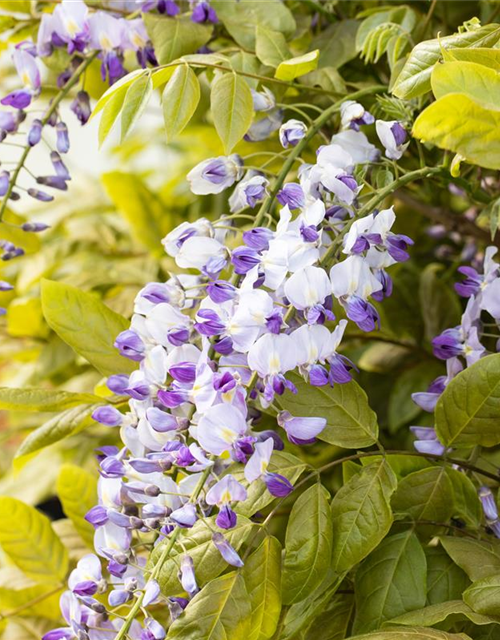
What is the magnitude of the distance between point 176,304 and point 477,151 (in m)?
0.14

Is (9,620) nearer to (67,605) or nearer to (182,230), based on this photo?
(67,605)

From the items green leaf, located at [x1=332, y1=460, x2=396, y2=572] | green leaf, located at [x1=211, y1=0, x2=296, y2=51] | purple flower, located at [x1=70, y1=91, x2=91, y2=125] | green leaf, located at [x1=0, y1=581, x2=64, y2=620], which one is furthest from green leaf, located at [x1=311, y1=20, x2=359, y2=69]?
green leaf, located at [x1=0, y1=581, x2=64, y2=620]

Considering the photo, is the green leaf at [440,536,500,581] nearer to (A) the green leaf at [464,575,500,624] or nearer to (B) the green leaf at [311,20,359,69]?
(A) the green leaf at [464,575,500,624]

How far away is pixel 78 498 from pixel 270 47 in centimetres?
28

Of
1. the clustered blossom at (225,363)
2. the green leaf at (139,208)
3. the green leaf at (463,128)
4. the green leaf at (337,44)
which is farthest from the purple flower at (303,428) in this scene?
the green leaf at (139,208)

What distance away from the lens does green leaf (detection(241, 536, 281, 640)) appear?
298 millimetres

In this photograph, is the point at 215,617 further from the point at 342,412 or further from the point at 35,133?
the point at 35,133

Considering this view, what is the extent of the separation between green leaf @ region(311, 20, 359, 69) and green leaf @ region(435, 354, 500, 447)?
20 centimetres

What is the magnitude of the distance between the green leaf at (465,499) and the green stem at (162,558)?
4.5 inches

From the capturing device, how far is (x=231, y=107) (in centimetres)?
34

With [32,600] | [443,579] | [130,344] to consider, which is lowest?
[32,600]

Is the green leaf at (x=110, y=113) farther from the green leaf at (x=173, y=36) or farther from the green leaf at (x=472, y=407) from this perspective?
the green leaf at (x=472, y=407)

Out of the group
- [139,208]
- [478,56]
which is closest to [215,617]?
[478,56]

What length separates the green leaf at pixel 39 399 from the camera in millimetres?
370
